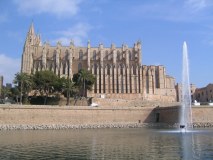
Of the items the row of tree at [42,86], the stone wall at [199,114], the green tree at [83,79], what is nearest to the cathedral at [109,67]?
the green tree at [83,79]

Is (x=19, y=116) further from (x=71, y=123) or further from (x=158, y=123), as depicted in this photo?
(x=158, y=123)

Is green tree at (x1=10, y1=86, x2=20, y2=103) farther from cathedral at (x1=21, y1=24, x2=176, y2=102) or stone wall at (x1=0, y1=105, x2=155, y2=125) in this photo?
cathedral at (x1=21, y1=24, x2=176, y2=102)

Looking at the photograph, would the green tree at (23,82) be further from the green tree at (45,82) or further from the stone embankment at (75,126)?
the stone embankment at (75,126)

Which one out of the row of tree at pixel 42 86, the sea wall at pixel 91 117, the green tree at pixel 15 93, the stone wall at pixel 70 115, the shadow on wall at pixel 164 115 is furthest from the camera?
the green tree at pixel 15 93

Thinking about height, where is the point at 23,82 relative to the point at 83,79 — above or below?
below

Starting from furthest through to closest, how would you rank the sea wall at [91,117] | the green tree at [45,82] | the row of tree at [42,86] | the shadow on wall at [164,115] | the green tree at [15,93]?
the green tree at [15,93], the green tree at [45,82], the row of tree at [42,86], the shadow on wall at [164,115], the sea wall at [91,117]

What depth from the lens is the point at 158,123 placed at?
58.0m

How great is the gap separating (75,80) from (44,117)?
22.7 m

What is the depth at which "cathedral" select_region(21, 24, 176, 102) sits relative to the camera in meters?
87.1

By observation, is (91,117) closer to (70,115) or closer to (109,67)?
(70,115)

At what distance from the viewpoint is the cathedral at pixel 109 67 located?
8706 centimetres

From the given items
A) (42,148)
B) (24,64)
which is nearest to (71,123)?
(42,148)

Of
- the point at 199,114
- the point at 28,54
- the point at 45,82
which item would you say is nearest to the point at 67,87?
the point at 45,82

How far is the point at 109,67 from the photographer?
91.2 metres
